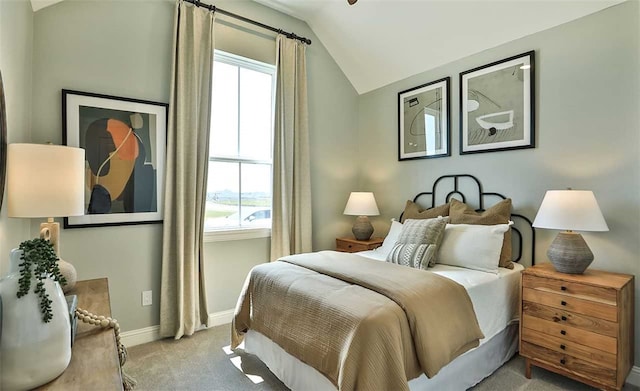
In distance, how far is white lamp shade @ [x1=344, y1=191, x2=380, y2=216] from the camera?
3.67 m

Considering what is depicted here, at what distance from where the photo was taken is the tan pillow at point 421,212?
3119 mm

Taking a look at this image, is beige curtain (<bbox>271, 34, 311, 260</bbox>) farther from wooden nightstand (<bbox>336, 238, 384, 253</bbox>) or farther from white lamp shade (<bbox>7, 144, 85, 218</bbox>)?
white lamp shade (<bbox>7, 144, 85, 218</bbox>)

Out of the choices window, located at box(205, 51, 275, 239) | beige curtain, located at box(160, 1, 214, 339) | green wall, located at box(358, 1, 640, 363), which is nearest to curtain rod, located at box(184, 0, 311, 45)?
beige curtain, located at box(160, 1, 214, 339)

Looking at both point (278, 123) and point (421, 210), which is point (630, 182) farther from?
point (278, 123)

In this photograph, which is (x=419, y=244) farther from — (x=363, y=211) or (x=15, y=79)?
Answer: (x=15, y=79)

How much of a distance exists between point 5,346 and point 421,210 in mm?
3285

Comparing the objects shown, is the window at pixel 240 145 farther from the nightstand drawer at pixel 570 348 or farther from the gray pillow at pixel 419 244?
the nightstand drawer at pixel 570 348

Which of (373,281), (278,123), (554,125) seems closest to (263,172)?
(278,123)

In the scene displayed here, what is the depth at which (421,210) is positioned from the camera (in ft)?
11.4

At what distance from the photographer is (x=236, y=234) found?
10.7 ft

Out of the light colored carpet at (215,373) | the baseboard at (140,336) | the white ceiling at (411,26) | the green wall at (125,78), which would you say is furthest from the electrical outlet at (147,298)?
the white ceiling at (411,26)

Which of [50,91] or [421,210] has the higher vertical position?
[50,91]

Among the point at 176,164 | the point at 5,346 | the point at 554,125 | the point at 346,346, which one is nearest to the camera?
the point at 5,346

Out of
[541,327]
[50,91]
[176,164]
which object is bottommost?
[541,327]
